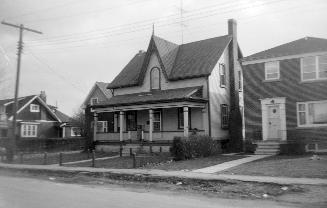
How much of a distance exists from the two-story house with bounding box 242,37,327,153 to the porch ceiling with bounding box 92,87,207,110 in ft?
12.0

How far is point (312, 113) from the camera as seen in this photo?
24.3m

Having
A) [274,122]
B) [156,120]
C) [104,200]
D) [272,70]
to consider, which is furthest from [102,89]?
[104,200]

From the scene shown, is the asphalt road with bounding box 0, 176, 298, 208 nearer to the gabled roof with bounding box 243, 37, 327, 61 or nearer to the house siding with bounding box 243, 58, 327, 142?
the house siding with bounding box 243, 58, 327, 142

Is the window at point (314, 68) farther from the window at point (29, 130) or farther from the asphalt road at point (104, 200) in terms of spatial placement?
the window at point (29, 130)

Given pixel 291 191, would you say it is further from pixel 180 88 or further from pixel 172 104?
pixel 180 88

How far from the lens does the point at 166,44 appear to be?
111 ft

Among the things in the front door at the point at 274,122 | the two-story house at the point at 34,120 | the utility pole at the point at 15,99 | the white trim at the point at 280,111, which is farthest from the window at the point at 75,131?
the front door at the point at 274,122

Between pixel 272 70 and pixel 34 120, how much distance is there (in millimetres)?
31445

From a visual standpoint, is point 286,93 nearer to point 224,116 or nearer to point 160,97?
point 224,116

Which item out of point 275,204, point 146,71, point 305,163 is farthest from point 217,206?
point 146,71

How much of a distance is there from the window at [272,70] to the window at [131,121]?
470 inches

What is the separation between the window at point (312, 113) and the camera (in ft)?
78.6

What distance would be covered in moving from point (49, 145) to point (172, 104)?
60.7 feet

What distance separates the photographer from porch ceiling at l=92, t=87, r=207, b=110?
27375 millimetres
